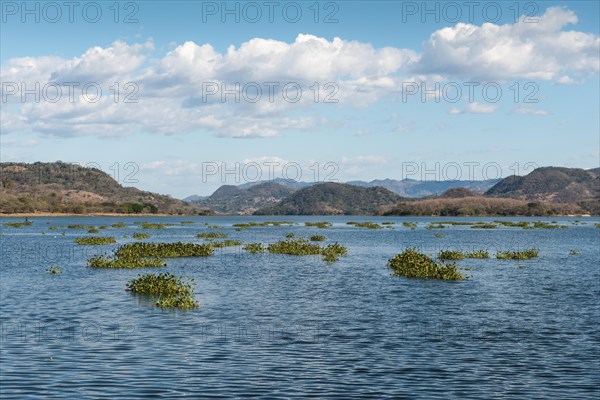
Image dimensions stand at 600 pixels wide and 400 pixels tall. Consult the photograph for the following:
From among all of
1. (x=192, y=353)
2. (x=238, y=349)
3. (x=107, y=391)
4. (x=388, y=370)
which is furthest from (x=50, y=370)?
(x=388, y=370)

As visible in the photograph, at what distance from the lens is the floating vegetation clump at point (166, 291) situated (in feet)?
121

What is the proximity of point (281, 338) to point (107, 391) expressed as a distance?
9.78 meters

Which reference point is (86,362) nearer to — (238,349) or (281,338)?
(238,349)

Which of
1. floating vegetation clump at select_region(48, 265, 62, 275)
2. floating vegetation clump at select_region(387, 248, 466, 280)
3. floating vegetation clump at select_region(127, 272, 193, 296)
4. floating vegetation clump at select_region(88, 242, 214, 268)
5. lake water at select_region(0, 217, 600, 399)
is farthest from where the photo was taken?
floating vegetation clump at select_region(88, 242, 214, 268)

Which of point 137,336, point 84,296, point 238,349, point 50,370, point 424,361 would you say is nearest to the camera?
point 50,370

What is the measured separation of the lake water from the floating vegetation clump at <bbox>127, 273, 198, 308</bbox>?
29.5 inches

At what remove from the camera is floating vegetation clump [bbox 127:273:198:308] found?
36781mm

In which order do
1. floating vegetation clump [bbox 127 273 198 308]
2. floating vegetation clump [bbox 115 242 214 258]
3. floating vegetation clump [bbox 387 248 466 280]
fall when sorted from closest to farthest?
floating vegetation clump [bbox 127 273 198 308]
floating vegetation clump [bbox 387 248 466 280]
floating vegetation clump [bbox 115 242 214 258]

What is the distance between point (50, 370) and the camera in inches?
902

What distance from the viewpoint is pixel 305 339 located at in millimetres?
28562

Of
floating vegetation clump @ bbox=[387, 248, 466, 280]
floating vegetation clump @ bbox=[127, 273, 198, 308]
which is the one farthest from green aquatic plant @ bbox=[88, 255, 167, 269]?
floating vegetation clump @ bbox=[387, 248, 466, 280]

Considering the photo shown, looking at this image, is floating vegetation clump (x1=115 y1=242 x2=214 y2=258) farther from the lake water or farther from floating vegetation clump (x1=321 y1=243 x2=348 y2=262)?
the lake water

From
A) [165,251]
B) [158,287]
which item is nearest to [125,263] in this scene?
[165,251]

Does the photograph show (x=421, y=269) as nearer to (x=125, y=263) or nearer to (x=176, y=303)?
(x=176, y=303)
